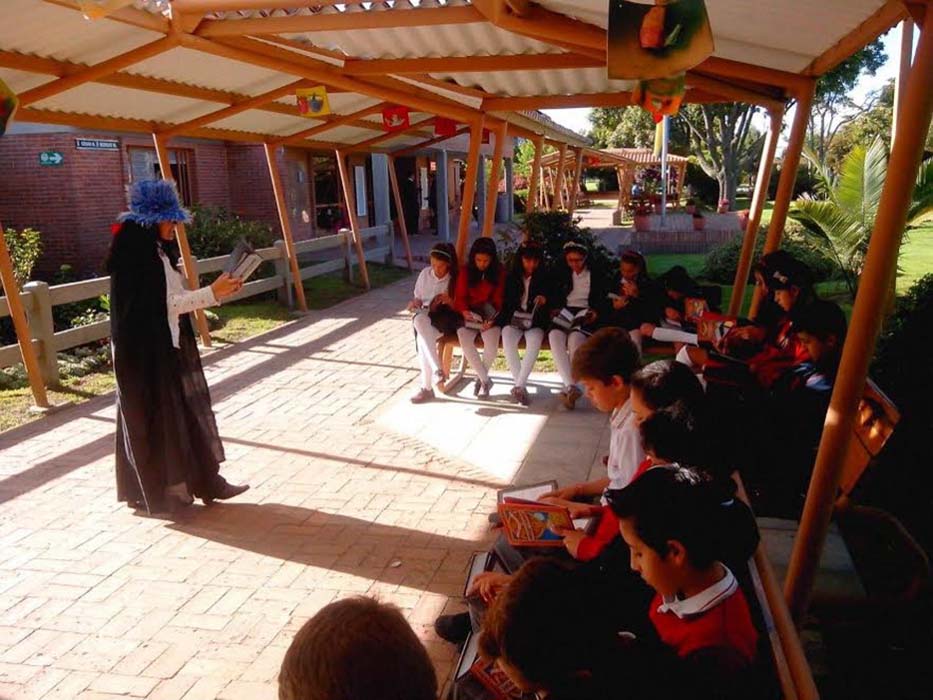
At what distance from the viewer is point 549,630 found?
178 cm

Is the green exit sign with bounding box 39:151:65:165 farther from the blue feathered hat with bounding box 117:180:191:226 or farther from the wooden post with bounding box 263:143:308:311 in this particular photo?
the blue feathered hat with bounding box 117:180:191:226

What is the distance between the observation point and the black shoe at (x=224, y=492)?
201 inches

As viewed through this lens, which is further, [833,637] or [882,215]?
[833,637]

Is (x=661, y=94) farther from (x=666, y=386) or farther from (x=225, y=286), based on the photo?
(x=225, y=286)

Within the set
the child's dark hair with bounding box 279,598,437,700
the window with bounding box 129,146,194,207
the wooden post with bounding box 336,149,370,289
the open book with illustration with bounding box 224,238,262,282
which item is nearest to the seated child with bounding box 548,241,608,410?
the open book with illustration with bounding box 224,238,262,282

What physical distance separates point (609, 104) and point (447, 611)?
5318 millimetres

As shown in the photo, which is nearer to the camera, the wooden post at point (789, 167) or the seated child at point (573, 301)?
the wooden post at point (789, 167)

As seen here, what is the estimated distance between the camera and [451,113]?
299 inches

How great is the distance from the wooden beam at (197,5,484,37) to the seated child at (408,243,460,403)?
268 cm

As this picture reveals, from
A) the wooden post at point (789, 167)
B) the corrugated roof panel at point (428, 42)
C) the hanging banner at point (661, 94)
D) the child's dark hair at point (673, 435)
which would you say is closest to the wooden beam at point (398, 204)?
the corrugated roof panel at point (428, 42)

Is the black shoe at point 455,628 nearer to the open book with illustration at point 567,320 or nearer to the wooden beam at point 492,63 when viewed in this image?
the wooden beam at point 492,63

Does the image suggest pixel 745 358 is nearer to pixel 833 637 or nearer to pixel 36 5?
pixel 833 637

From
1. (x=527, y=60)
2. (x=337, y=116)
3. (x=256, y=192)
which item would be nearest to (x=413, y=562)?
(x=527, y=60)

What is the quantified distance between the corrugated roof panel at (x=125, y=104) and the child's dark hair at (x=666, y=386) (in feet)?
19.0
